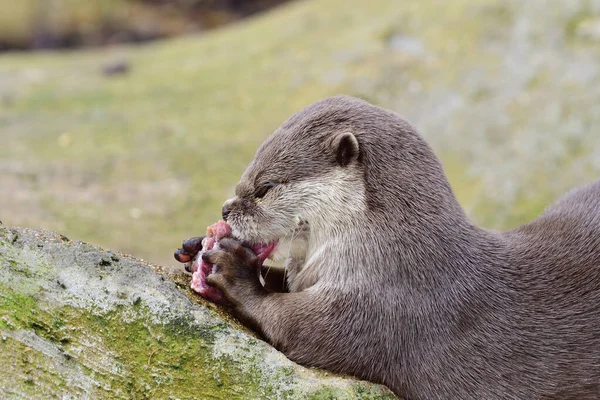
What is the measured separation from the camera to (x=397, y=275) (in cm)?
280

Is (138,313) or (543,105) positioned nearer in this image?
(138,313)

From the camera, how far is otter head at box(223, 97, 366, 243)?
2963 mm

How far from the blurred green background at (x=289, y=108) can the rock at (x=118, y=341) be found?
3.96m

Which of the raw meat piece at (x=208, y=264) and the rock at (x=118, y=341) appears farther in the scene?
the raw meat piece at (x=208, y=264)

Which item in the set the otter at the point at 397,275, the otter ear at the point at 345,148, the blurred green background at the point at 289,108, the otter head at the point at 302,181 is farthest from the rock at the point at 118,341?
the blurred green background at the point at 289,108

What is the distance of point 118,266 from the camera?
105 inches

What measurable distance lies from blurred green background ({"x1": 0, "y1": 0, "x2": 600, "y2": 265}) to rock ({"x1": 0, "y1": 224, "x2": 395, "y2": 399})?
3961mm

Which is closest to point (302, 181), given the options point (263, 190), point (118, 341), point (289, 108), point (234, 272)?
point (263, 190)

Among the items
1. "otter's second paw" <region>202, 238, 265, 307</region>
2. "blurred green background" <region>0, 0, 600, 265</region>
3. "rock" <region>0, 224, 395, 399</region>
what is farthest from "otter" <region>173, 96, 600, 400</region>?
"blurred green background" <region>0, 0, 600, 265</region>

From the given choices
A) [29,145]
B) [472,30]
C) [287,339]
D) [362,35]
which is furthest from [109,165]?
[287,339]

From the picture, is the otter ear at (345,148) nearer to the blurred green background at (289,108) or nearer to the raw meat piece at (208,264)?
the raw meat piece at (208,264)

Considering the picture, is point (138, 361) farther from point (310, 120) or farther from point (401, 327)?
point (310, 120)

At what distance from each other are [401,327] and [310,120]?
94cm

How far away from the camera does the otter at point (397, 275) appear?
9.00ft
